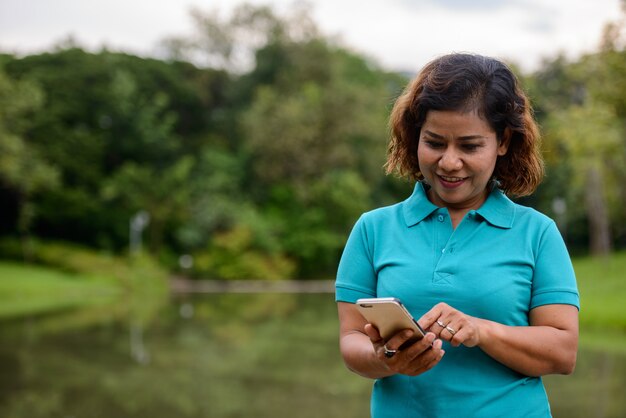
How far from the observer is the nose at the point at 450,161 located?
1996 mm

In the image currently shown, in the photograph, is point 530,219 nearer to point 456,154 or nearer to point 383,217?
point 456,154

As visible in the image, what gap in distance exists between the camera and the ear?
2124 millimetres

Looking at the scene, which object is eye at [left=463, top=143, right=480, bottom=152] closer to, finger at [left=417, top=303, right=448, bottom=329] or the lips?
the lips

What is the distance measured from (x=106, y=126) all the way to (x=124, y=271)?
8398 millimetres

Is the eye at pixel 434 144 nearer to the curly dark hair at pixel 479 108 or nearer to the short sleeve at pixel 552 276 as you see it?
the curly dark hair at pixel 479 108

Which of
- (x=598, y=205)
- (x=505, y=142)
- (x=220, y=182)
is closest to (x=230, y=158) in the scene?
(x=220, y=182)

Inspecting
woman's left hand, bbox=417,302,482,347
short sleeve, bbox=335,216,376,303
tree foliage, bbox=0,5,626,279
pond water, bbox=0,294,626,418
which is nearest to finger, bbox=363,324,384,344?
woman's left hand, bbox=417,302,482,347

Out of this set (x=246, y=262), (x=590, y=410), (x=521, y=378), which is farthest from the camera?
(x=246, y=262)

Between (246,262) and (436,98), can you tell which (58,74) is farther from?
(436,98)

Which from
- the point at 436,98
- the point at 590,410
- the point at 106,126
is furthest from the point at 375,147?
the point at 436,98

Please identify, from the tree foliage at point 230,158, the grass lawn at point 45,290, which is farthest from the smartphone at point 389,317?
the tree foliage at point 230,158

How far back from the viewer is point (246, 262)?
107 feet

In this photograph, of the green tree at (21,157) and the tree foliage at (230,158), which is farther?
the tree foliage at (230,158)

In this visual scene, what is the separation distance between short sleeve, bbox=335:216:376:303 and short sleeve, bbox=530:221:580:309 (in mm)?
374
